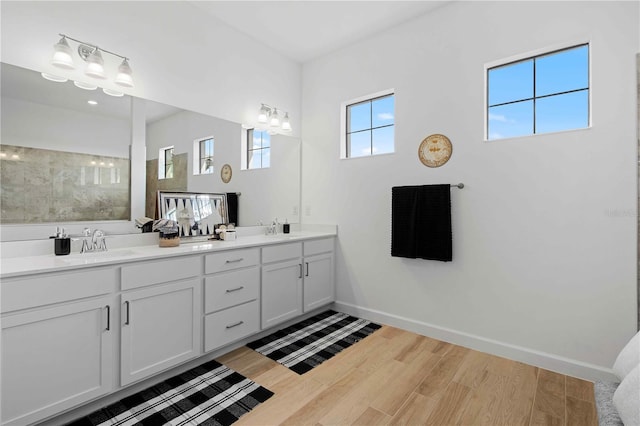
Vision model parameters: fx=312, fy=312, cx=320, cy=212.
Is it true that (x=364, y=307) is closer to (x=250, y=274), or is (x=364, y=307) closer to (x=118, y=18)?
(x=250, y=274)

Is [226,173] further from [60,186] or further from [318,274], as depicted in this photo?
[318,274]

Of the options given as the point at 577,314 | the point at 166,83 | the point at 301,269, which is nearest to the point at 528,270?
the point at 577,314

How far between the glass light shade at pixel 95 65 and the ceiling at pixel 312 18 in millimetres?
1047

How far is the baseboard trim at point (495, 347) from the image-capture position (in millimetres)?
2113

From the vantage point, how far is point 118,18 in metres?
2.25

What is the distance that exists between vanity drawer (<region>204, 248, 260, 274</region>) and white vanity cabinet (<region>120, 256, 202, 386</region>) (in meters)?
0.08

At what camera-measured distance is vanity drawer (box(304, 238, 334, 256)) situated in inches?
123

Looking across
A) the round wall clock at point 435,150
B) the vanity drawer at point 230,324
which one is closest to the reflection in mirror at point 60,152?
the vanity drawer at point 230,324

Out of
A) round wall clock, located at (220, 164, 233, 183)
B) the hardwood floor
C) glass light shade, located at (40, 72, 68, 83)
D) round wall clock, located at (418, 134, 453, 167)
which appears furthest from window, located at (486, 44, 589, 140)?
glass light shade, located at (40, 72, 68, 83)

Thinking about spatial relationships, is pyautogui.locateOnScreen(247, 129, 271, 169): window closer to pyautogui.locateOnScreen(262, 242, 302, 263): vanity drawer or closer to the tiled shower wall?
pyautogui.locateOnScreen(262, 242, 302, 263): vanity drawer

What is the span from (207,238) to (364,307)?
1.72 metres

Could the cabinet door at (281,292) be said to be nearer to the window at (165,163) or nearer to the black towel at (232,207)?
the black towel at (232,207)

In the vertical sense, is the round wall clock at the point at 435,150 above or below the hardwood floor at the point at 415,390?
above

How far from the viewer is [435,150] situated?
9.04 ft
